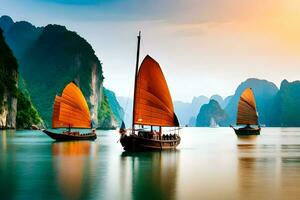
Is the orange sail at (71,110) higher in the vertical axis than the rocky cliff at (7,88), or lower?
lower

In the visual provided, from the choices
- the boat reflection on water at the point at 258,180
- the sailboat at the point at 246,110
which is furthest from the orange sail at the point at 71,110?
the sailboat at the point at 246,110

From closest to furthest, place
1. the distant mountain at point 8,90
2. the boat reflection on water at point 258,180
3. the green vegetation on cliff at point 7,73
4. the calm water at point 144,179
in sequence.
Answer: the calm water at point 144,179 < the boat reflection on water at point 258,180 < the distant mountain at point 8,90 < the green vegetation on cliff at point 7,73

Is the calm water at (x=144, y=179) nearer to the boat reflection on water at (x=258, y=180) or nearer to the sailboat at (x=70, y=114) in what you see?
the boat reflection on water at (x=258, y=180)

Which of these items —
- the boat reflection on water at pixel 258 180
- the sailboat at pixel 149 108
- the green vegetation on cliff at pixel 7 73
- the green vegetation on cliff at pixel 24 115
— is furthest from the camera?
the green vegetation on cliff at pixel 24 115

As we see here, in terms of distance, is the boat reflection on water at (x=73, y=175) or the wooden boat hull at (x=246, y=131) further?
the wooden boat hull at (x=246, y=131)

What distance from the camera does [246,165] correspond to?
44.9 meters

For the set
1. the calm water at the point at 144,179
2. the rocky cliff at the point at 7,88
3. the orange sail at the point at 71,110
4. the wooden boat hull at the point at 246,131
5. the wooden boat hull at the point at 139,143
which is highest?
the rocky cliff at the point at 7,88

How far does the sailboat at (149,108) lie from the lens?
54.3 metres

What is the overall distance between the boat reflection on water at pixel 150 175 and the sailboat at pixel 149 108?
2539 mm

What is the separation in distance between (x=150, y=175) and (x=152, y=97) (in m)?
22.1

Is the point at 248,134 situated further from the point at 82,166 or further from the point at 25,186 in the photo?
the point at 25,186

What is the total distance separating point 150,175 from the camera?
1380 inches

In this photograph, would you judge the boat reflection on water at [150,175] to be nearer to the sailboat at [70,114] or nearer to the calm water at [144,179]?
the calm water at [144,179]

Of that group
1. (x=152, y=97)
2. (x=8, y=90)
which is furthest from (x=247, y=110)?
(x=152, y=97)
